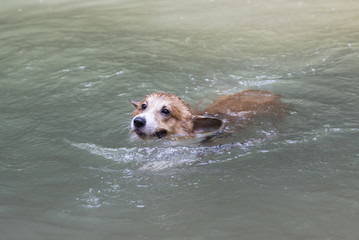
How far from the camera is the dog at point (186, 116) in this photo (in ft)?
16.5

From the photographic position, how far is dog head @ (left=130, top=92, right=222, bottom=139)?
5.01m

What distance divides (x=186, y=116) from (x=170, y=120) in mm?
213

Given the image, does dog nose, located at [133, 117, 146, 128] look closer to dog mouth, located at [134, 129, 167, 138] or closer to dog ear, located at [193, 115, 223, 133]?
dog mouth, located at [134, 129, 167, 138]

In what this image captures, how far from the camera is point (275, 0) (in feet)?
43.2

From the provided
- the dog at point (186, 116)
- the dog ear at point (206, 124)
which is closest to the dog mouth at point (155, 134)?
the dog at point (186, 116)

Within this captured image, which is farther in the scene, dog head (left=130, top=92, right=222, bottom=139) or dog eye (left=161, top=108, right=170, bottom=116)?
dog eye (left=161, top=108, right=170, bottom=116)

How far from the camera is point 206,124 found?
5219 mm

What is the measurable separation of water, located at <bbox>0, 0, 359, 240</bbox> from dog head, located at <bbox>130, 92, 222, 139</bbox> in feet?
0.64

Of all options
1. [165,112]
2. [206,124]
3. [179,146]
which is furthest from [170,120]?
[206,124]

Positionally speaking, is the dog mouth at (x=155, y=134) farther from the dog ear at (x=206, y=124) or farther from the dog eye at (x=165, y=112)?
the dog ear at (x=206, y=124)

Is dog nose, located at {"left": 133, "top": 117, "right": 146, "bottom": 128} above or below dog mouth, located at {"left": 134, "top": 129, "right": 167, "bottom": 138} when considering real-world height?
above

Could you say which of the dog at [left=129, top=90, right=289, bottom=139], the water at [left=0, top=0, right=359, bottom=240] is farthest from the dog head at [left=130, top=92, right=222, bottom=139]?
the water at [left=0, top=0, right=359, bottom=240]

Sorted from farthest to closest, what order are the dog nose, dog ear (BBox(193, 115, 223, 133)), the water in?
1. dog ear (BBox(193, 115, 223, 133))
2. the dog nose
3. the water

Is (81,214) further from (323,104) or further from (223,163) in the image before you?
(323,104)
